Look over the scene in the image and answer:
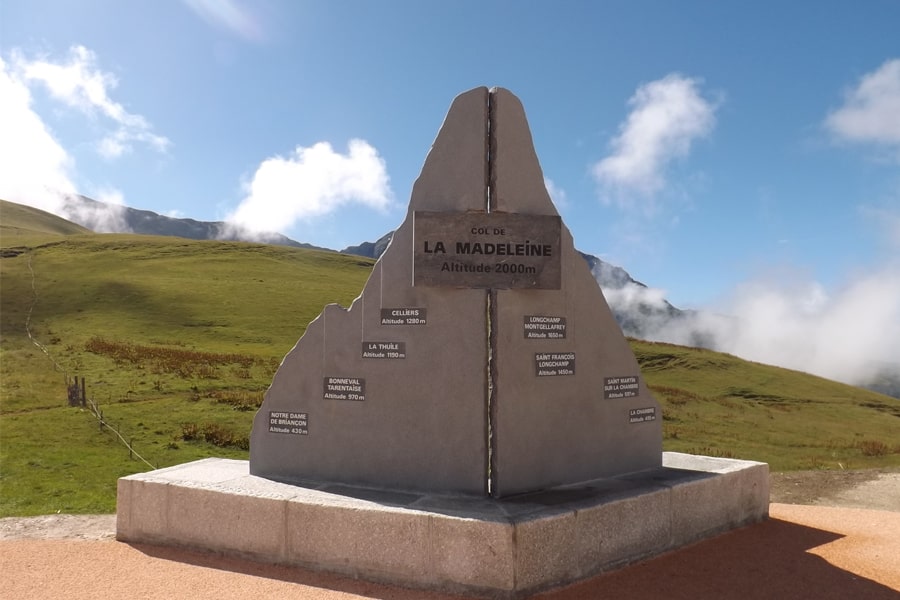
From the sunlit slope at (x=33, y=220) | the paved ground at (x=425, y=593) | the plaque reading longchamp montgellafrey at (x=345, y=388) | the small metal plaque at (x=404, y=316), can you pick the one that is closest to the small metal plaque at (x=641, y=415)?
the paved ground at (x=425, y=593)

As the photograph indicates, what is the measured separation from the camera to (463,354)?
920 cm

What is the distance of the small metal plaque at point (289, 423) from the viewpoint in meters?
10.0

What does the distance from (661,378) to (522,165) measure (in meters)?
48.4

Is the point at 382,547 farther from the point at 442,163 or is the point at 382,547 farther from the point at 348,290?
the point at 348,290

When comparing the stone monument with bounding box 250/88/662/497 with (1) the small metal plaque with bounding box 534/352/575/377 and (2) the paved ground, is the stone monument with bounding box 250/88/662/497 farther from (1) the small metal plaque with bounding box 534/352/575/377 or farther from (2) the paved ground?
(2) the paved ground

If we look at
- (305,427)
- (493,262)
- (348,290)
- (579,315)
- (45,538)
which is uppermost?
(348,290)

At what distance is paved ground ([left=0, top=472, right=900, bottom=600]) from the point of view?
775 cm

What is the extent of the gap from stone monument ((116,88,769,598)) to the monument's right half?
0.09ft

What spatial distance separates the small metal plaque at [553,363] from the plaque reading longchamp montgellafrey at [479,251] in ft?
3.47

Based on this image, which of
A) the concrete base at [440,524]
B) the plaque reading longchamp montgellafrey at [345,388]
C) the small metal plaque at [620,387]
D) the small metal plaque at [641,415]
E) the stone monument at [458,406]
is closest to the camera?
the concrete base at [440,524]

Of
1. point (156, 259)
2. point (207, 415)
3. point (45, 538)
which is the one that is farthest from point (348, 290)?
point (45, 538)

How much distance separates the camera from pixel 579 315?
10.1m

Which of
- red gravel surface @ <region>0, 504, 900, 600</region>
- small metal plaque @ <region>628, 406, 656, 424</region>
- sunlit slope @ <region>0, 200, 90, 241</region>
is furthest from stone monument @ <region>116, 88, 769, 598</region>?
sunlit slope @ <region>0, 200, 90, 241</region>

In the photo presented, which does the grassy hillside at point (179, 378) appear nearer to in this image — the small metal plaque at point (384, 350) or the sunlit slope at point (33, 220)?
the small metal plaque at point (384, 350)
